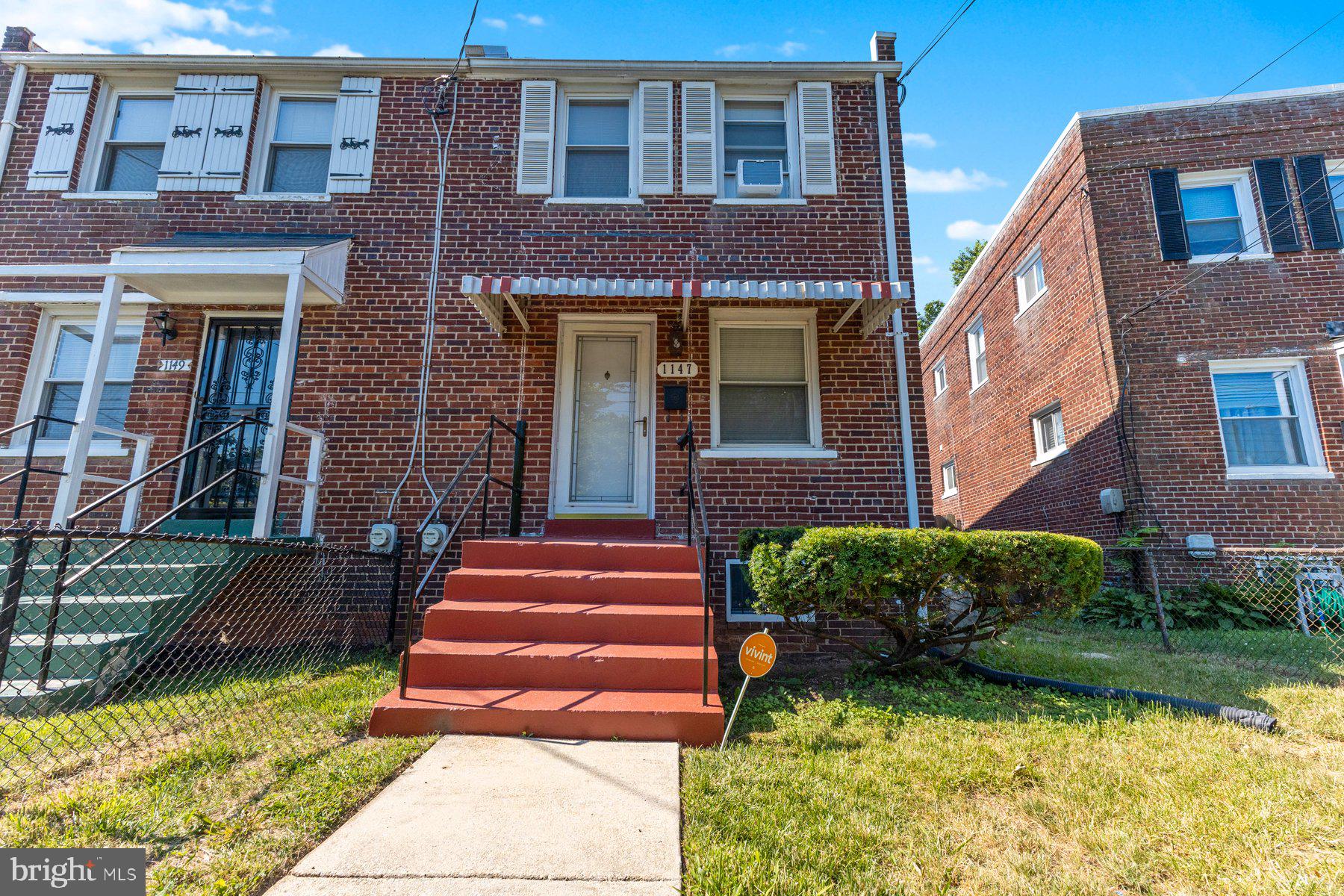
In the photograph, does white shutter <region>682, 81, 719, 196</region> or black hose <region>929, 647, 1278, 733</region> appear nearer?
black hose <region>929, 647, 1278, 733</region>

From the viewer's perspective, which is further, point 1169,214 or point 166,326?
point 1169,214

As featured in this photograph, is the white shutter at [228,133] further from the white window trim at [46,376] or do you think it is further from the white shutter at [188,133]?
the white window trim at [46,376]

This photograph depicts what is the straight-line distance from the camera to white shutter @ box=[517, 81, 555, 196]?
271 inches

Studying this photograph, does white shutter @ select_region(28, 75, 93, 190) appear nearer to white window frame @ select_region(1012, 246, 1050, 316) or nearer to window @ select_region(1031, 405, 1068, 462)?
white window frame @ select_region(1012, 246, 1050, 316)

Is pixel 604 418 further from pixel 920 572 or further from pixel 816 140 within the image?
pixel 816 140

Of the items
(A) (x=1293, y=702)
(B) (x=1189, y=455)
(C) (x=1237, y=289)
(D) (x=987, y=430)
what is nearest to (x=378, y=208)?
(A) (x=1293, y=702)

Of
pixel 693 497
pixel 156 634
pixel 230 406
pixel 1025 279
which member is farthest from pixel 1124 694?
pixel 1025 279

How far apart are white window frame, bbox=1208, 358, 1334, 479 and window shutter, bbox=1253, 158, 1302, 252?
5.44 ft

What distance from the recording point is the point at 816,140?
693cm

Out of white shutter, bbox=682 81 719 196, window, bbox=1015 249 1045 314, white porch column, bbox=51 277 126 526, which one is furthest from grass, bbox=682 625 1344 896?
window, bbox=1015 249 1045 314

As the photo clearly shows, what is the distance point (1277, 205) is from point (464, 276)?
10.9 meters

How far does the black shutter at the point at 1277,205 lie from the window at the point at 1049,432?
330 cm

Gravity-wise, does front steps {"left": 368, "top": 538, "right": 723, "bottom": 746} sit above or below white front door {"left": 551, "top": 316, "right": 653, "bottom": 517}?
below

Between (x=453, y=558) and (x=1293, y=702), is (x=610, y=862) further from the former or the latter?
(x=1293, y=702)
